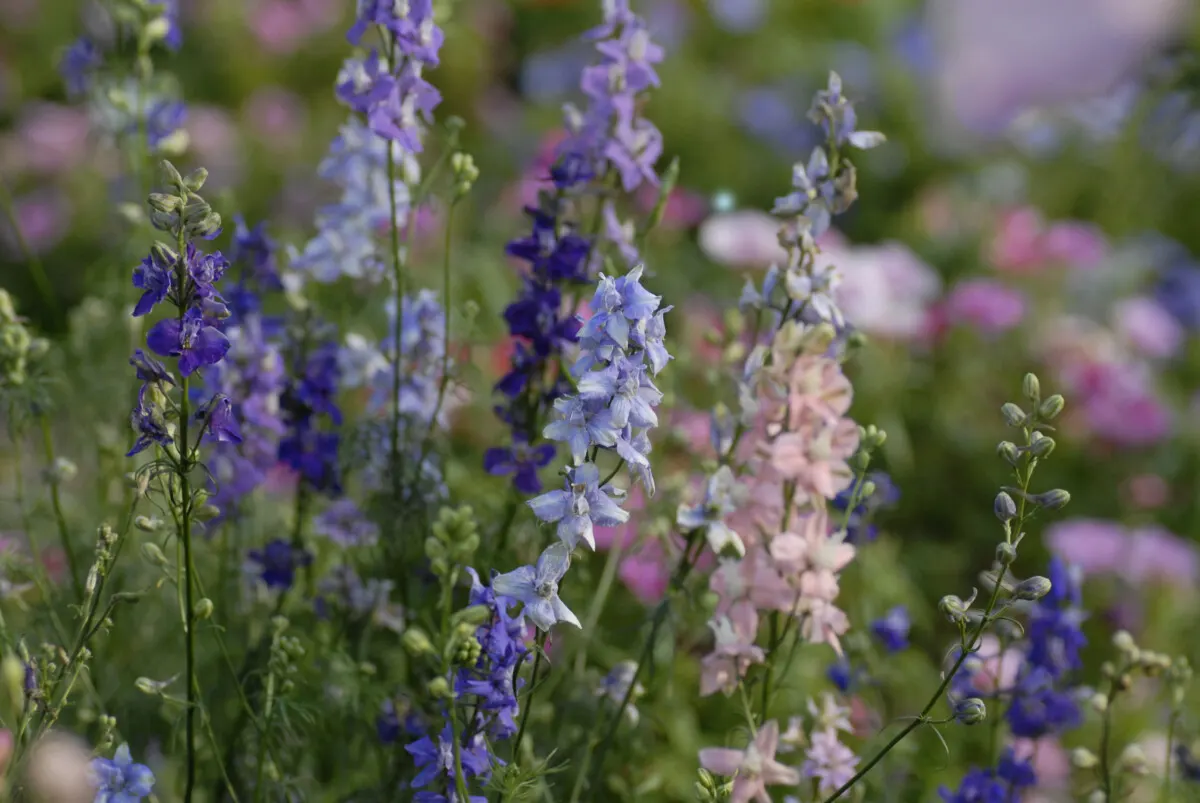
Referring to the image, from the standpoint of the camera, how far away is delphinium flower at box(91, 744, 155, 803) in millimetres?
1074

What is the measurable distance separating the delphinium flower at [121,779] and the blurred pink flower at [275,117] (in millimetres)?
3482

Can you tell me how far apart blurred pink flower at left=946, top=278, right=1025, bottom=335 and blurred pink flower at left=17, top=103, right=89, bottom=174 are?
8.69 feet

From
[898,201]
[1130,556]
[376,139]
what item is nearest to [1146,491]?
[1130,556]

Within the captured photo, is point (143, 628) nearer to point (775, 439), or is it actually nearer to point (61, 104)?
point (775, 439)

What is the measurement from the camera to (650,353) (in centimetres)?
101

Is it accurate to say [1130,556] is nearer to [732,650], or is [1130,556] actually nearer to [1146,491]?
[1146,491]

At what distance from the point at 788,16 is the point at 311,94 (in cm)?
204

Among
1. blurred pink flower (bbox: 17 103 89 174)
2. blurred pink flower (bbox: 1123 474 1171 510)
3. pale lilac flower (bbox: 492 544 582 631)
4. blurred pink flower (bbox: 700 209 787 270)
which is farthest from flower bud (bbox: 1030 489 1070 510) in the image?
blurred pink flower (bbox: 17 103 89 174)

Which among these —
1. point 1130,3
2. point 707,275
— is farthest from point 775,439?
point 1130,3

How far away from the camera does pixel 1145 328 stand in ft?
10.9

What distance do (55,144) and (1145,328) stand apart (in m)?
3.28

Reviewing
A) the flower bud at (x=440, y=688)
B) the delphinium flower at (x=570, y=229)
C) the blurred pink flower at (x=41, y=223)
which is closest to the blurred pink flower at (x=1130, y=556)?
the delphinium flower at (x=570, y=229)

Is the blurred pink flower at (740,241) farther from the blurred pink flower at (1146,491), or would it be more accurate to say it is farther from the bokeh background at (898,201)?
the blurred pink flower at (1146,491)

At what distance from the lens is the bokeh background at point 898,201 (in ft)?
8.84
